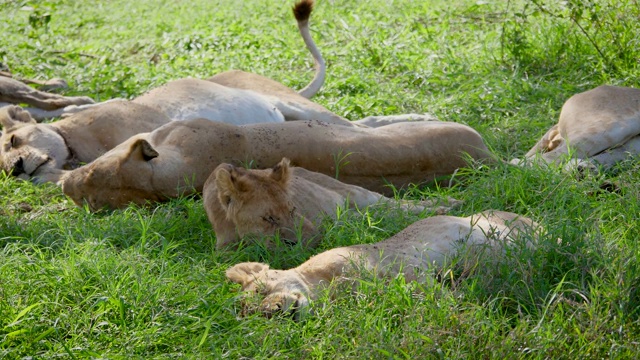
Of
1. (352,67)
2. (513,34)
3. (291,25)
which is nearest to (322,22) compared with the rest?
(291,25)

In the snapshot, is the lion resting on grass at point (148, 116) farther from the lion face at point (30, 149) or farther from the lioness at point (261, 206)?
the lioness at point (261, 206)

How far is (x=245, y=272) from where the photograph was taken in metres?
4.00

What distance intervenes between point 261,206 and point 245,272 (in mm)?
622

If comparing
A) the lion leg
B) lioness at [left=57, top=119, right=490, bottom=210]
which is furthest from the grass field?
the lion leg

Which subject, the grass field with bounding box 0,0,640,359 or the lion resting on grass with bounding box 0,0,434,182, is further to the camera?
the lion resting on grass with bounding box 0,0,434,182

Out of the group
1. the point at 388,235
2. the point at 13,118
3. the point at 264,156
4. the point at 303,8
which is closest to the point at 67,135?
the point at 13,118

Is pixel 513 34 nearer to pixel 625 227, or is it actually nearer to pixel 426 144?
pixel 426 144

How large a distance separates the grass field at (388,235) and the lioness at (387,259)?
0.08 metres

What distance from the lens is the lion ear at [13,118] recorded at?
700 cm

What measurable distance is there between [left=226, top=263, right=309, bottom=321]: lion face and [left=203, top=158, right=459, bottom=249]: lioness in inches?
21.9

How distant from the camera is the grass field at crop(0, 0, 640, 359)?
3613mm

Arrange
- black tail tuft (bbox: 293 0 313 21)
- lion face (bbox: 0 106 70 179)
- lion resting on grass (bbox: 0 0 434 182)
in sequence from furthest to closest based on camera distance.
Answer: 1. black tail tuft (bbox: 293 0 313 21)
2. lion resting on grass (bbox: 0 0 434 182)
3. lion face (bbox: 0 106 70 179)

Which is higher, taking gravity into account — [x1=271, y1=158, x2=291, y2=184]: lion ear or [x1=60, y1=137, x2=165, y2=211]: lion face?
[x1=271, y1=158, x2=291, y2=184]: lion ear

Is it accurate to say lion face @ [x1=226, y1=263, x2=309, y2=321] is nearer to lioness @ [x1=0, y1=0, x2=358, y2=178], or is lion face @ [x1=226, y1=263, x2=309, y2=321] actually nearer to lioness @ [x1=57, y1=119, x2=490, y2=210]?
lioness @ [x1=57, y1=119, x2=490, y2=210]
